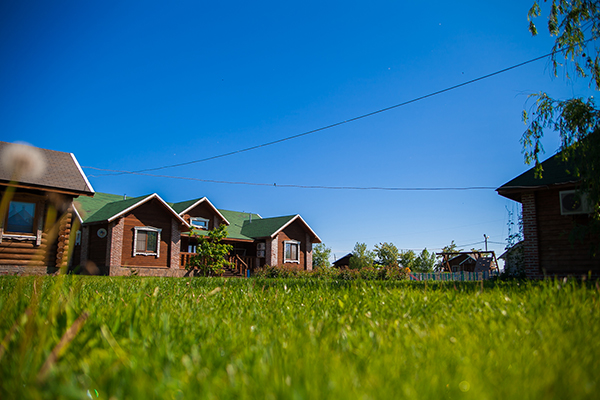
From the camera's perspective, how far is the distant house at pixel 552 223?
14.2 meters

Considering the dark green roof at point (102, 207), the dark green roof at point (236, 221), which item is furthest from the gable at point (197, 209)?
the dark green roof at point (102, 207)

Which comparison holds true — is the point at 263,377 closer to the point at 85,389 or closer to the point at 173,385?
the point at 173,385

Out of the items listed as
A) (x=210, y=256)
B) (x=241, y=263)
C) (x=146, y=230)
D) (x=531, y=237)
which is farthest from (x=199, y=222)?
(x=531, y=237)

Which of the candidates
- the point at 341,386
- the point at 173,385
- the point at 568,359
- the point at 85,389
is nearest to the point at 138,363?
the point at 85,389

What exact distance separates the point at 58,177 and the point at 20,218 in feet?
7.58

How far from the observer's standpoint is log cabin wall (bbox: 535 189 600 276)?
46.3ft

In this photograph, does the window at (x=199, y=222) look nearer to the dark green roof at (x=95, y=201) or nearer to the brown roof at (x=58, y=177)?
the dark green roof at (x=95, y=201)

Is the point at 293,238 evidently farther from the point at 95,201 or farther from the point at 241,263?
the point at 95,201

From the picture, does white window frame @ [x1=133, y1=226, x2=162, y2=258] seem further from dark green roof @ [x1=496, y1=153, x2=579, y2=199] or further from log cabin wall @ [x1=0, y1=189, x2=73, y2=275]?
dark green roof @ [x1=496, y1=153, x2=579, y2=199]

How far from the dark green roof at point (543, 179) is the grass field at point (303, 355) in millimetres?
13416

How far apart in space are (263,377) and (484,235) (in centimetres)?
10589

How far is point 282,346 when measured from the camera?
1941 millimetres

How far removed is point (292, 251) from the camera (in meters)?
35.0

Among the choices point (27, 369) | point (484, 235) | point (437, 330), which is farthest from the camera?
point (484, 235)
